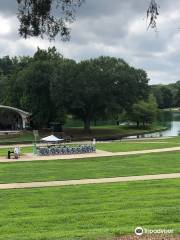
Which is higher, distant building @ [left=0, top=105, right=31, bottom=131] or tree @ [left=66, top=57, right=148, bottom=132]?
tree @ [left=66, top=57, right=148, bottom=132]

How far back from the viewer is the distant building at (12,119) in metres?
85.5

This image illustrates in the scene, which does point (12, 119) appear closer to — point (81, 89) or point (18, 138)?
point (18, 138)

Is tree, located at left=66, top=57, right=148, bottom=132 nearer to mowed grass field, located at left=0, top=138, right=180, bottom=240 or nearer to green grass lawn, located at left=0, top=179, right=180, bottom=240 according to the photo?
mowed grass field, located at left=0, top=138, right=180, bottom=240

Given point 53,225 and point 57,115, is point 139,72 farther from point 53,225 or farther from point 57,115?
point 53,225

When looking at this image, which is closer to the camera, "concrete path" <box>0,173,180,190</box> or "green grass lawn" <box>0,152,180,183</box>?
"concrete path" <box>0,173,180,190</box>

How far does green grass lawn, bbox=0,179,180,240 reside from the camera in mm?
11227

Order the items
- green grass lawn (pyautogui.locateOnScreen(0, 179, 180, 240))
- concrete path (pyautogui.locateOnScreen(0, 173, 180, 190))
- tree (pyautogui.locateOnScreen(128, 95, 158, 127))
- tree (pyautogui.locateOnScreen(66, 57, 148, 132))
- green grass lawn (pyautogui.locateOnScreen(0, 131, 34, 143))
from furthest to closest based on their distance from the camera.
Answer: tree (pyautogui.locateOnScreen(128, 95, 158, 127))
tree (pyautogui.locateOnScreen(66, 57, 148, 132))
green grass lawn (pyautogui.locateOnScreen(0, 131, 34, 143))
concrete path (pyautogui.locateOnScreen(0, 173, 180, 190))
green grass lawn (pyautogui.locateOnScreen(0, 179, 180, 240))

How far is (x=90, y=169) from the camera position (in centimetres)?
2869

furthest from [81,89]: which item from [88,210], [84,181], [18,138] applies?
[88,210]

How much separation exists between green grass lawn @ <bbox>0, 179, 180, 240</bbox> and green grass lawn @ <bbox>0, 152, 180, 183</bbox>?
4364mm

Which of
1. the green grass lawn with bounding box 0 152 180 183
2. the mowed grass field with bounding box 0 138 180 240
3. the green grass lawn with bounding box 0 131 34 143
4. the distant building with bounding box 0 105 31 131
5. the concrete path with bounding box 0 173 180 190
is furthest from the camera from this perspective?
the distant building with bounding box 0 105 31 131

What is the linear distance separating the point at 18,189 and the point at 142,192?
542 cm

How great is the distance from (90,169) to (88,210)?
45.3ft

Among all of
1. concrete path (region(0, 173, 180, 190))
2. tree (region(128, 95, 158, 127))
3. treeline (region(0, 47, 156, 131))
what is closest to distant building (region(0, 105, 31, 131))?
treeline (region(0, 47, 156, 131))
